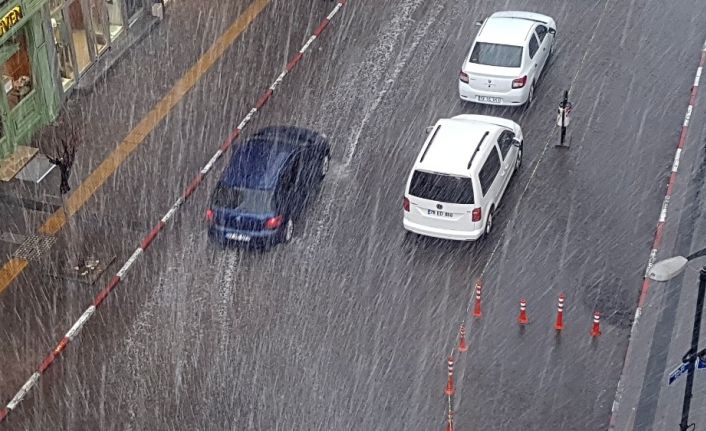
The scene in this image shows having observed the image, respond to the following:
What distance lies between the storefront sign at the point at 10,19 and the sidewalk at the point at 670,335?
48.0ft

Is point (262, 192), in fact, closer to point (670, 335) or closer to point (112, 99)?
point (112, 99)

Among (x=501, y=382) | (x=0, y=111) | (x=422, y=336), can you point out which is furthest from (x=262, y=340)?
(x=0, y=111)

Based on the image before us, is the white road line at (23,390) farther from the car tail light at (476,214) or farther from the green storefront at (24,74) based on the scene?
the car tail light at (476,214)

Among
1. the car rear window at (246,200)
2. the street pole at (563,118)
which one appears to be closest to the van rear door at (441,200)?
the car rear window at (246,200)

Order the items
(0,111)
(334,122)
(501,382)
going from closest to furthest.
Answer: (501,382), (0,111), (334,122)

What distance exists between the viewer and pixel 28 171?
28.2 meters

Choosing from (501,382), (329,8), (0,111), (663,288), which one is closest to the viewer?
(501,382)

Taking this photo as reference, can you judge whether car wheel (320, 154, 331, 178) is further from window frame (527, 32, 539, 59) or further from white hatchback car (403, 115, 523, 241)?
window frame (527, 32, 539, 59)

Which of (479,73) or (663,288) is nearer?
(663,288)

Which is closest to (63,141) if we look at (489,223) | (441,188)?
(441,188)

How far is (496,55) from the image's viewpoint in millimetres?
29562

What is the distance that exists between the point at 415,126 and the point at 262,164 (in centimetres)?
485

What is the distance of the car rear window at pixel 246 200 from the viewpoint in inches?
996

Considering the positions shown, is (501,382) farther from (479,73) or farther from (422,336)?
(479,73)
